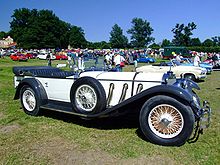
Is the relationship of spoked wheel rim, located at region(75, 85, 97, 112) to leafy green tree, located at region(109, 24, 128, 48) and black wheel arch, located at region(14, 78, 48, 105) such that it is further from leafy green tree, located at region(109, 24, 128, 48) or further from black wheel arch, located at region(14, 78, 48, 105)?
leafy green tree, located at region(109, 24, 128, 48)

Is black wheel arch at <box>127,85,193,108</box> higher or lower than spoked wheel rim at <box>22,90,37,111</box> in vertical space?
higher

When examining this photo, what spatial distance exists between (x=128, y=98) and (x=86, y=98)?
0.90m

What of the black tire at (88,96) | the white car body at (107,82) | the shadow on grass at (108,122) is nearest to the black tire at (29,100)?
the white car body at (107,82)

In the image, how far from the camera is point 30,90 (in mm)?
6543

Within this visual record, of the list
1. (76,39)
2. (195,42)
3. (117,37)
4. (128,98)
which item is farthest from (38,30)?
(128,98)

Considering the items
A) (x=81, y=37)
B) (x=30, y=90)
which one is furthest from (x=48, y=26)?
(x=30, y=90)

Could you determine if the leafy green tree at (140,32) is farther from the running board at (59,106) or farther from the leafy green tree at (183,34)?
the running board at (59,106)

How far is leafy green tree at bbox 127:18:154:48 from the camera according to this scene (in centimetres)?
12194

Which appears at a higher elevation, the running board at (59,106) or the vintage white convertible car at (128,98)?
the vintage white convertible car at (128,98)

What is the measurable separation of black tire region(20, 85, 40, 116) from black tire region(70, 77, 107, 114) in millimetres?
1267

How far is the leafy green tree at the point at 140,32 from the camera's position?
12194 cm

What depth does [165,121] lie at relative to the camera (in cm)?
454

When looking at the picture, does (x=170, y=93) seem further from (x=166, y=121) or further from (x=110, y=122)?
(x=110, y=122)

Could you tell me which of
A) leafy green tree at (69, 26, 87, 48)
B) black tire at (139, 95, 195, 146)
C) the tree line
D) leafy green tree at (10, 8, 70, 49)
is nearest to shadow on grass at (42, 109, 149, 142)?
black tire at (139, 95, 195, 146)
